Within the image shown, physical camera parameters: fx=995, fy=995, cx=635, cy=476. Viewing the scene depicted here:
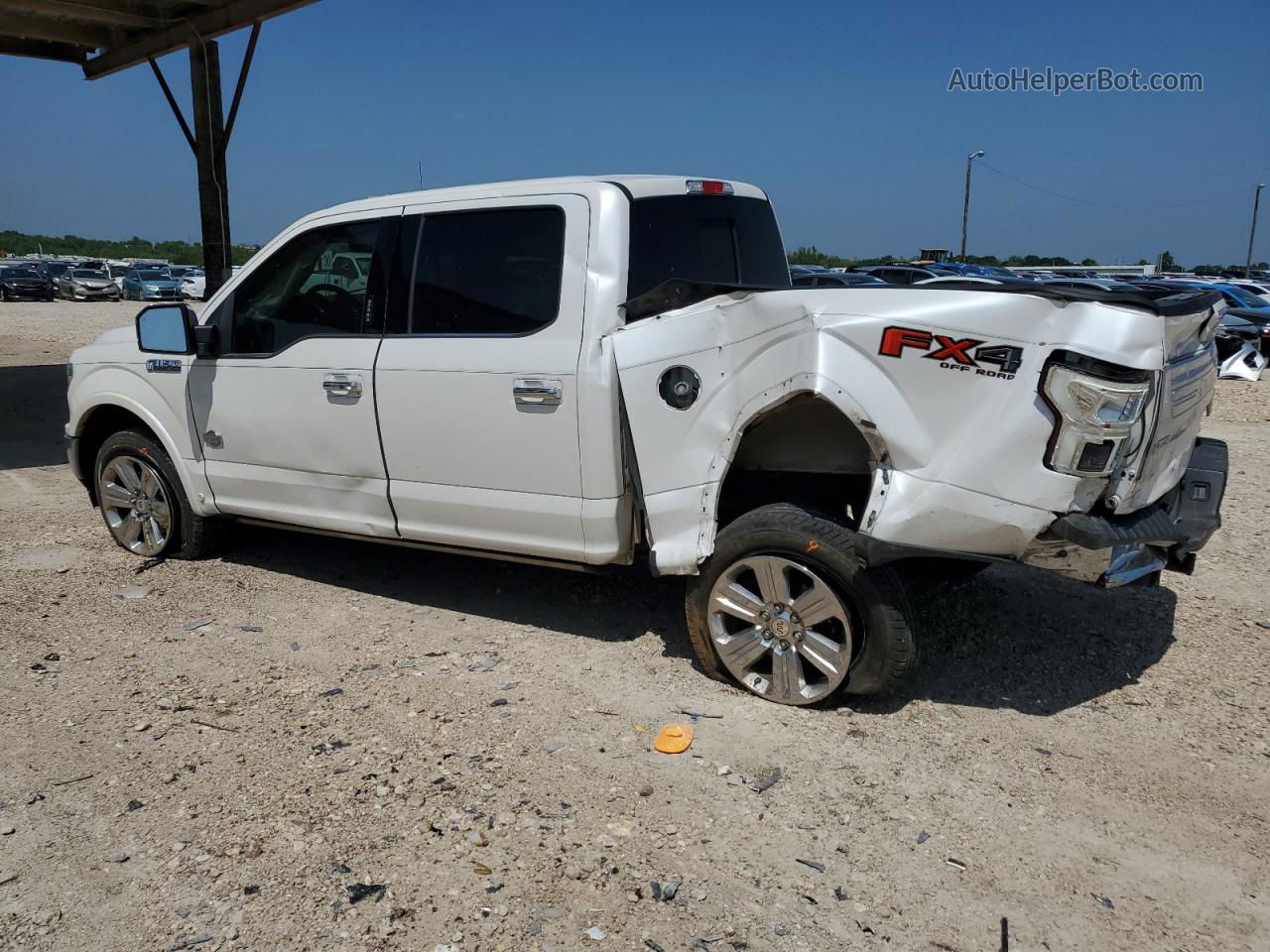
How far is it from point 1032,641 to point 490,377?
2.79 meters

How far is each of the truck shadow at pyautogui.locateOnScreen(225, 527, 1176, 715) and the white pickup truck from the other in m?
0.59

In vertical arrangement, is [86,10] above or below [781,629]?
above

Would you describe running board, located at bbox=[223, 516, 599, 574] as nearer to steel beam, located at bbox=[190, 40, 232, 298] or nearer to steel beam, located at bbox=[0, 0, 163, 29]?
steel beam, located at bbox=[190, 40, 232, 298]

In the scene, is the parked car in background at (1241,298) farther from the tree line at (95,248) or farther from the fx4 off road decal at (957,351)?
the tree line at (95,248)

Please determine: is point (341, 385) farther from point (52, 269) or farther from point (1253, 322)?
point (52, 269)

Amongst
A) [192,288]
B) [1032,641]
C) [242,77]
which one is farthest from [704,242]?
[192,288]

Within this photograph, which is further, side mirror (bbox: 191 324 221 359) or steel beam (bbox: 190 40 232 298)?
steel beam (bbox: 190 40 232 298)

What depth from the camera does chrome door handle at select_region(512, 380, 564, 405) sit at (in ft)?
13.6

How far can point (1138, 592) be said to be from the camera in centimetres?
532

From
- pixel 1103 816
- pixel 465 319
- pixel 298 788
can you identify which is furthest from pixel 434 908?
pixel 465 319

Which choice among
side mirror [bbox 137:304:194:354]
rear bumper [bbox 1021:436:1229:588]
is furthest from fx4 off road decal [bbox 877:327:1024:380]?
side mirror [bbox 137:304:194:354]

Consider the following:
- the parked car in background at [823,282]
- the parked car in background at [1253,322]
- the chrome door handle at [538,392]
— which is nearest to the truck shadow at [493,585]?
the chrome door handle at [538,392]

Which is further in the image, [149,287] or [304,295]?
[149,287]

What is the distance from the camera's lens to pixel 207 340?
520 cm
